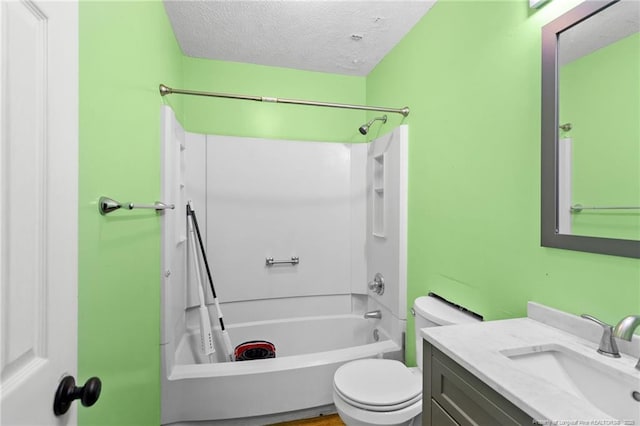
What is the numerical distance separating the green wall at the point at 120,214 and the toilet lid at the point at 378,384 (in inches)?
36.7

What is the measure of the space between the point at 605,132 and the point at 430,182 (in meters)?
0.91

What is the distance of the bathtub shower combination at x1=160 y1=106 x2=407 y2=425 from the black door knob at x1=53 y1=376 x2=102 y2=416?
4.08ft

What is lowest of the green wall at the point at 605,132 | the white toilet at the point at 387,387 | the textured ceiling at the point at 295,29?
the white toilet at the point at 387,387

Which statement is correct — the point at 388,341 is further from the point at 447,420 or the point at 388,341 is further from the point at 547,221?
the point at 547,221

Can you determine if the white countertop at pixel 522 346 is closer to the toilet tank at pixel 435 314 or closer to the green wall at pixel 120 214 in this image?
the toilet tank at pixel 435 314

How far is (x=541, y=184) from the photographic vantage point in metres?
1.10

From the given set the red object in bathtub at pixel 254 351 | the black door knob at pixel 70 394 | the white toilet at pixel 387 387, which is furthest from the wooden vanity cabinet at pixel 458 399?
the red object in bathtub at pixel 254 351

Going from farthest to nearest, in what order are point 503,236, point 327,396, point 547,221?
point 327,396
point 503,236
point 547,221

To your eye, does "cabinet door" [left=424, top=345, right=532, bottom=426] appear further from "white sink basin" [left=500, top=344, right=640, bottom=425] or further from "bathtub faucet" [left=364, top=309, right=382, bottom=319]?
"bathtub faucet" [left=364, top=309, right=382, bottom=319]

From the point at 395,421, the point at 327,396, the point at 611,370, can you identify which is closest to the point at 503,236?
the point at 611,370

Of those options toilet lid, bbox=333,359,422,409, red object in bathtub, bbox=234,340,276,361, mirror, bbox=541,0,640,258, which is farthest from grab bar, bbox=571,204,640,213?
red object in bathtub, bbox=234,340,276,361

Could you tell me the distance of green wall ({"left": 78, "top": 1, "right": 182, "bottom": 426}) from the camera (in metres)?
0.89

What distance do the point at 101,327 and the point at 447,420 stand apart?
113cm

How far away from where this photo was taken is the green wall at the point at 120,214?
0.89 m
